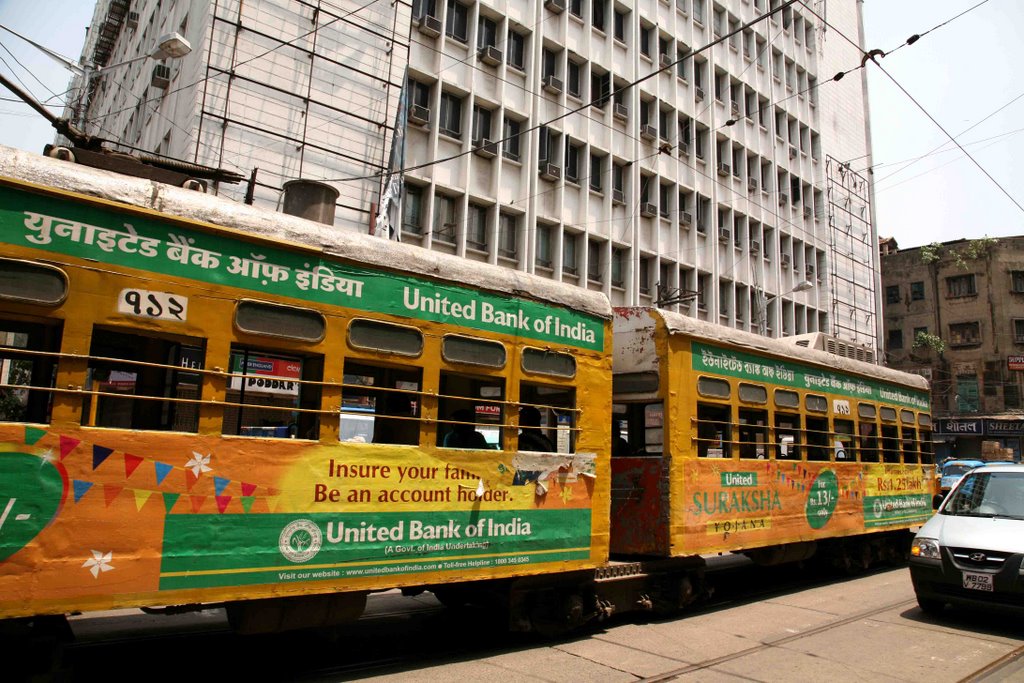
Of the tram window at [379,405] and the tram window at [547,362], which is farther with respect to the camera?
the tram window at [547,362]

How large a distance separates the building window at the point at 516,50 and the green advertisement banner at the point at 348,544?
59.8 ft

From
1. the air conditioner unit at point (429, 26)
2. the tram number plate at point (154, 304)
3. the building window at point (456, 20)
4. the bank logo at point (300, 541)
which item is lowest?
the bank logo at point (300, 541)

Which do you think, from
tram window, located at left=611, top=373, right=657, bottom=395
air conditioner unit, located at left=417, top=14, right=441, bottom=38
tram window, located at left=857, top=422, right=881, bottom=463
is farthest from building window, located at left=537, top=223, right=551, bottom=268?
tram window, located at left=611, top=373, right=657, bottom=395

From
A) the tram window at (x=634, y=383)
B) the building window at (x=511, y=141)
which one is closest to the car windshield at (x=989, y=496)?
the tram window at (x=634, y=383)

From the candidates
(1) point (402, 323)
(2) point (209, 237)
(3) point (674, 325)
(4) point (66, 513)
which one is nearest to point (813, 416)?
(3) point (674, 325)

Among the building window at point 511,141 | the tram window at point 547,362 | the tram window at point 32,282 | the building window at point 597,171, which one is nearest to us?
the tram window at point 32,282

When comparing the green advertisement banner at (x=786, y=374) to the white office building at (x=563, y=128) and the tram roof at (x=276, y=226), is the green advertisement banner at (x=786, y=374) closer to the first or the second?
the tram roof at (x=276, y=226)

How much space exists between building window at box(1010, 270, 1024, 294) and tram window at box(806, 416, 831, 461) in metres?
41.7

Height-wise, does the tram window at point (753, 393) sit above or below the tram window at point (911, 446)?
above

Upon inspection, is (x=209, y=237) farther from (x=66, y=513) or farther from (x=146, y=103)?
(x=146, y=103)

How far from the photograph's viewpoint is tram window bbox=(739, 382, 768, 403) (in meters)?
8.99

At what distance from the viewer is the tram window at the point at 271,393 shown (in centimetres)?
518

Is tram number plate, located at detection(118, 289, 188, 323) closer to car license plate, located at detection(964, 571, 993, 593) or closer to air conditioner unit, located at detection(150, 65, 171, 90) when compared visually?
car license plate, located at detection(964, 571, 993, 593)

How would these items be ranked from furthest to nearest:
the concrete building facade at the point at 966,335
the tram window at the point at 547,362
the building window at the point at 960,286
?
the building window at the point at 960,286 → the concrete building facade at the point at 966,335 → the tram window at the point at 547,362
